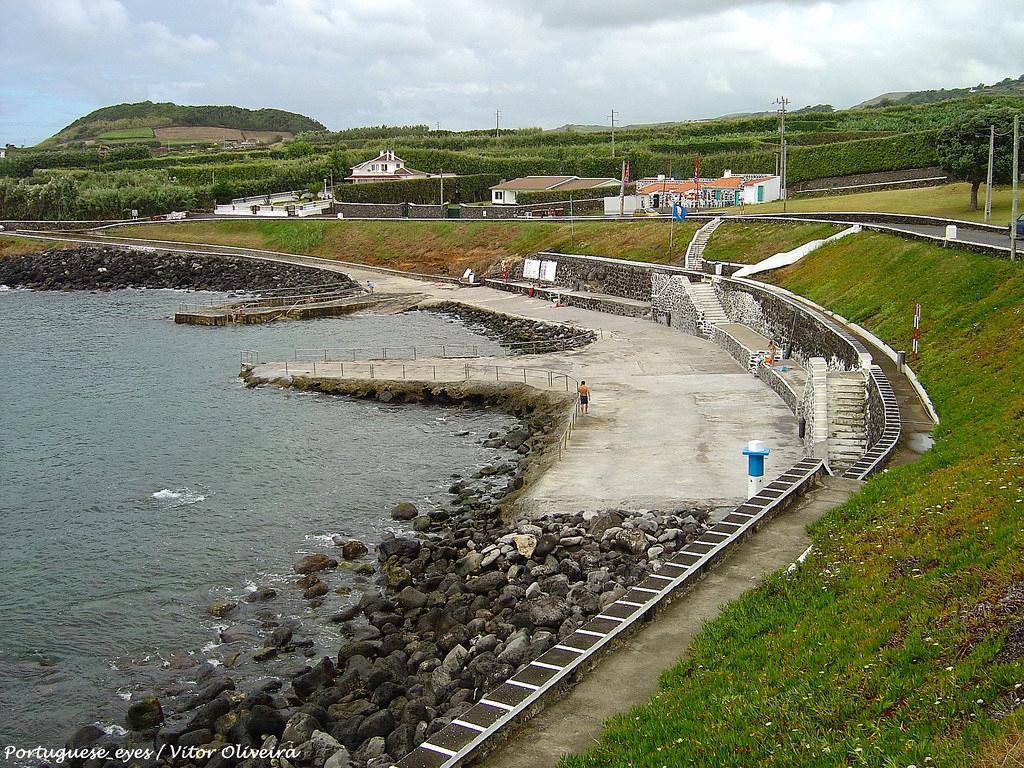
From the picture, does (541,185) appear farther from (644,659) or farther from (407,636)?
(644,659)

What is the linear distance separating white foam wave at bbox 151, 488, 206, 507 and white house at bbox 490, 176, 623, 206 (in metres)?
63.7

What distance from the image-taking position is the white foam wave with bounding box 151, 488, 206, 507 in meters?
28.2

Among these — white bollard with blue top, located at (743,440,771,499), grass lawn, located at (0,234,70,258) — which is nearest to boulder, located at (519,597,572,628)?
white bollard with blue top, located at (743,440,771,499)

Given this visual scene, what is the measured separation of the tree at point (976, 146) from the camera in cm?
5062

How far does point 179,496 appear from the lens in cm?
2861

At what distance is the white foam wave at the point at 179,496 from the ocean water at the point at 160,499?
0.10 meters

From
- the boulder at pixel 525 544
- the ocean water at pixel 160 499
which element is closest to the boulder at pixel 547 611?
the boulder at pixel 525 544

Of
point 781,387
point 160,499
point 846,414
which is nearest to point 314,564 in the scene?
point 160,499

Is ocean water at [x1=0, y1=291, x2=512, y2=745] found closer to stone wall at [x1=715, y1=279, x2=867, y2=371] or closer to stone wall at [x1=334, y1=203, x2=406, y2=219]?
stone wall at [x1=715, y1=279, x2=867, y2=371]

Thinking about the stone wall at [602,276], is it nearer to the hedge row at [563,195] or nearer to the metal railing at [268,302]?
the metal railing at [268,302]

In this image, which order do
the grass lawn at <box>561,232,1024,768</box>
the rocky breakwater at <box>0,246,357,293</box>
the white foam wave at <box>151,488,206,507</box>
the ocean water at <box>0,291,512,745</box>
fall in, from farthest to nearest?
the rocky breakwater at <box>0,246,357,293</box>, the white foam wave at <box>151,488,206,507</box>, the ocean water at <box>0,291,512,745</box>, the grass lawn at <box>561,232,1024,768</box>

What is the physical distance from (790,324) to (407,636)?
81.2ft

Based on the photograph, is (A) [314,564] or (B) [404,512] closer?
(A) [314,564]

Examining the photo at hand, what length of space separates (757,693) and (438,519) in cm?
1638
